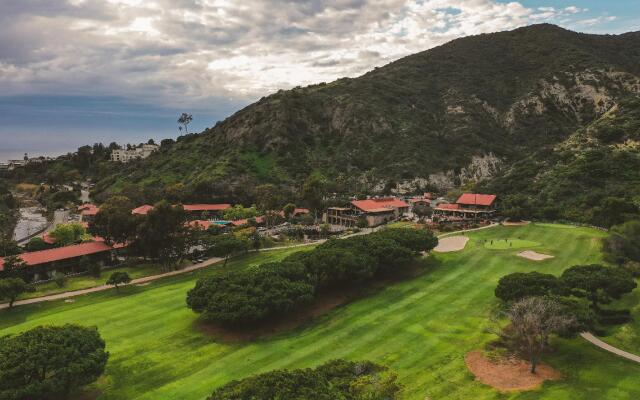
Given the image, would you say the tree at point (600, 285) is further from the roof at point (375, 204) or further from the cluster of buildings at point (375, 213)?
the roof at point (375, 204)

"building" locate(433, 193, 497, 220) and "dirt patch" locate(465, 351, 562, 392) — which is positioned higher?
"building" locate(433, 193, 497, 220)

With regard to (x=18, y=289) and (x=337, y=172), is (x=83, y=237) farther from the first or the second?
(x=337, y=172)

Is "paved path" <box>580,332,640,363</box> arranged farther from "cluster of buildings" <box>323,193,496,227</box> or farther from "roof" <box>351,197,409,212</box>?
"roof" <box>351,197,409,212</box>

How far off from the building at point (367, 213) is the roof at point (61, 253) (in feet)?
168

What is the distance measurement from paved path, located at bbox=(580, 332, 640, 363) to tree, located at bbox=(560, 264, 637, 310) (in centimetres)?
399

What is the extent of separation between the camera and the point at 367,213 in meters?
102

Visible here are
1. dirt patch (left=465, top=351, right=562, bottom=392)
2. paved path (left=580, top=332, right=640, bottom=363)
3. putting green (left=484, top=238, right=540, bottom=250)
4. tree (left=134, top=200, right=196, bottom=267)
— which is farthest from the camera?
putting green (left=484, top=238, right=540, bottom=250)

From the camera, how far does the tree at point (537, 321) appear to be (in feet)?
112

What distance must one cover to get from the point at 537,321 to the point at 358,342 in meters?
15.4

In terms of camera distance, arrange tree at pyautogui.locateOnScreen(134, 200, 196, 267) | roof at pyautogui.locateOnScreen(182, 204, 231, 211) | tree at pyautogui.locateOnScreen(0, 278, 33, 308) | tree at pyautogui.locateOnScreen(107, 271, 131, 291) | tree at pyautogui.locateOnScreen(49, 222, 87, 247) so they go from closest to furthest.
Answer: tree at pyautogui.locateOnScreen(0, 278, 33, 308)
tree at pyautogui.locateOnScreen(107, 271, 131, 291)
tree at pyautogui.locateOnScreen(134, 200, 196, 267)
tree at pyautogui.locateOnScreen(49, 222, 87, 247)
roof at pyautogui.locateOnScreen(182, 204, 231, 211)

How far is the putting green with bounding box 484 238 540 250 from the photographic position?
7056 cm

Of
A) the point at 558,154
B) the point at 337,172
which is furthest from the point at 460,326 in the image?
the point at 337,172

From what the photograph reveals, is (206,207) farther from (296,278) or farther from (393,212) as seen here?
(296,278)

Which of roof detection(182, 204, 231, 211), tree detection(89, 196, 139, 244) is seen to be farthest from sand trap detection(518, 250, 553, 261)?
roof detection(182, 204, 231, 211)
